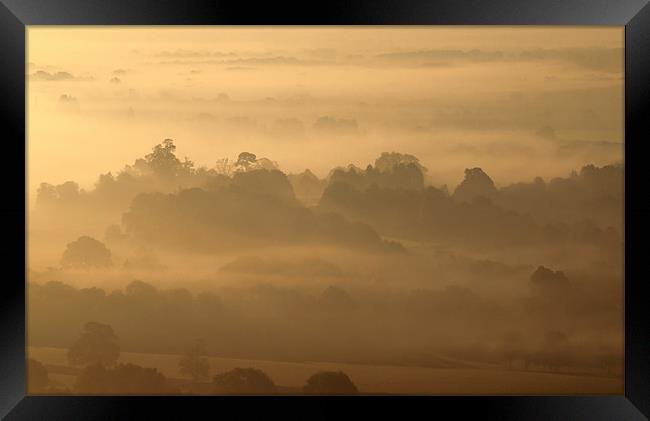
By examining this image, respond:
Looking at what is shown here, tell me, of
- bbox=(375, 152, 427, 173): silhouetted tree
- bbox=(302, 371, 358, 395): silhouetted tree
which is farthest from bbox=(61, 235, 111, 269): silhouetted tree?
bbox=(375, 152, 427, 173): silhouetted tree

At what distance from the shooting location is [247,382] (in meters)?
3.31

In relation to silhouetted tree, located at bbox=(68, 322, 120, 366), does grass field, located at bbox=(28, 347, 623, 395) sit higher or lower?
lower

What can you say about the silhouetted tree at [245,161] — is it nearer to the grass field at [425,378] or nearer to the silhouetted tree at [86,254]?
the silhouetted tree at [86,254]

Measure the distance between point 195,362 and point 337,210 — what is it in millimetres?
821

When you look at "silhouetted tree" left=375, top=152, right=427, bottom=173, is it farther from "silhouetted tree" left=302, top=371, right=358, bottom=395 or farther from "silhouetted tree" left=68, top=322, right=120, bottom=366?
"silhouetted tree" left=68, top=322, right=120, bottom=366

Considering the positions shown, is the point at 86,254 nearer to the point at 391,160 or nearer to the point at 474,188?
the point at 391,160

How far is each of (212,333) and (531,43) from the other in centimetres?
170

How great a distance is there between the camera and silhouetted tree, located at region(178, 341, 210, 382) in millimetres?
3303

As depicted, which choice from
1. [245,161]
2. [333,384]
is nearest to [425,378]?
[333,384]

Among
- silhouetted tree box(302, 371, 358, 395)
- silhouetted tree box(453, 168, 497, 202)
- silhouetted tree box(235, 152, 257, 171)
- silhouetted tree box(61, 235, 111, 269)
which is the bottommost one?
silhouetted tree box(302, 371, 358, 395)

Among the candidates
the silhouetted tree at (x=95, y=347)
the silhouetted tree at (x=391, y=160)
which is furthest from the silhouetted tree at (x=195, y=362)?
the silhouetted tree at (x=391, y=160)

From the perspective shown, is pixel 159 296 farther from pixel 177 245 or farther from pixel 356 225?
pixel 356 225

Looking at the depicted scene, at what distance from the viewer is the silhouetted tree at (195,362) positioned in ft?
10.8

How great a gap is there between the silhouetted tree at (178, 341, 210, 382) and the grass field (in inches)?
0.9
